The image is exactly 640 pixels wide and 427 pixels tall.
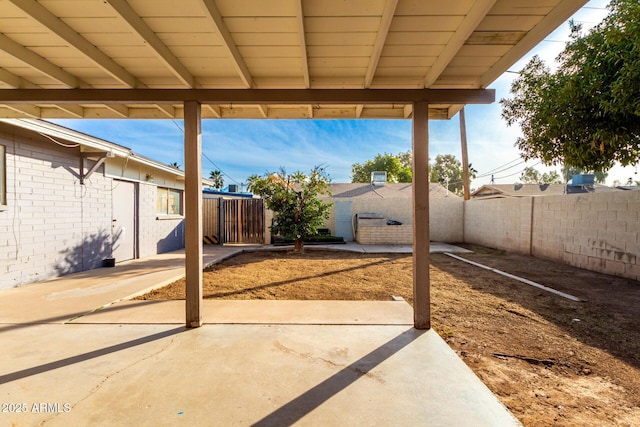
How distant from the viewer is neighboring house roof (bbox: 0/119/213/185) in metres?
4.56

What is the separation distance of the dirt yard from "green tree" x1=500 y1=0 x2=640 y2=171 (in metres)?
2.43

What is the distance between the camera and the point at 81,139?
5527 millimetres

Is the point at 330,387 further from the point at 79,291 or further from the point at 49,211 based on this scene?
the point at 49,211

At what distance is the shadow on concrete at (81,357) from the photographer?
219cm

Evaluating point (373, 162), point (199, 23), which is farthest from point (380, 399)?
point (373, 162)

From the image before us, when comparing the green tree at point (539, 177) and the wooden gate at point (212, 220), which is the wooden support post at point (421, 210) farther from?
the green tree at point (539, 177)

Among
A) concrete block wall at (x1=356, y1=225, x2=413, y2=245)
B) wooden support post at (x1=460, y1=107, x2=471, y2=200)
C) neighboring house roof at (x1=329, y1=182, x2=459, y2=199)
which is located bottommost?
concrete block wall at (x1=356, y1=225, x2=413, y2=245)

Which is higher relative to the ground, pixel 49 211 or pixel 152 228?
pixel 49 211

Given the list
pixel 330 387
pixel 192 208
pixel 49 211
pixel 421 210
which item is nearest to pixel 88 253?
pixel 49 211

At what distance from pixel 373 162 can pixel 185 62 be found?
3250 centimetres

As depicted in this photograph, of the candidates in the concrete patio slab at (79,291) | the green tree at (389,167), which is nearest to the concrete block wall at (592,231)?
the concrete patio slab at (79,291)

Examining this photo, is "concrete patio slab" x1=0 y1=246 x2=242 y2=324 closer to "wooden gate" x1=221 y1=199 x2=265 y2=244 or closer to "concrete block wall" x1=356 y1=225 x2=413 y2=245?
"wooden gate" x1=221 y1=199 x2=265 y2=244

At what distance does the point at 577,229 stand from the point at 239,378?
27.3ft

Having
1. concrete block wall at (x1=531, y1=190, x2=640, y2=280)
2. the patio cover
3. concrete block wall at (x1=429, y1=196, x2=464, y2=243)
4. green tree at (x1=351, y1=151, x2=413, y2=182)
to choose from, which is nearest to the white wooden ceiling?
the patio cover
